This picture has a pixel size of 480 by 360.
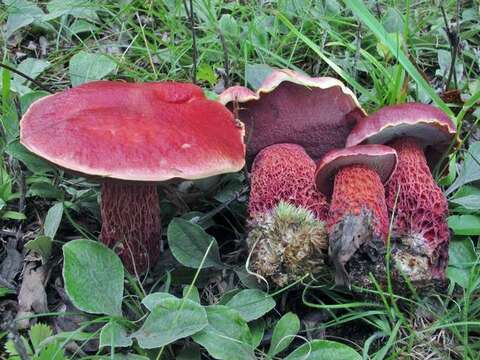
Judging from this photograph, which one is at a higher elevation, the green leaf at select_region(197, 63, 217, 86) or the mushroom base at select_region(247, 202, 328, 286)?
the green leaf at select_region(197, 63, 217, 86)

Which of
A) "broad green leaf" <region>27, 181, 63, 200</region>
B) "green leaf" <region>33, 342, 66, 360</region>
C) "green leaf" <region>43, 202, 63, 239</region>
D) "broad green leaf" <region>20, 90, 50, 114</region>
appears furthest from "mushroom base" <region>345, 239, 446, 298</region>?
"broad green leaf" <region>20, 90, 50, 114</region>

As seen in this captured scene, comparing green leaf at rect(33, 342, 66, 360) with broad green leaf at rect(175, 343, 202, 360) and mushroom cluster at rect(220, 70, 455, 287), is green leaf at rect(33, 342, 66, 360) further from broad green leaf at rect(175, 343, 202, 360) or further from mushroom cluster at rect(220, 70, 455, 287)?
mushroom cluster at rect(220, 70, 455, 287)

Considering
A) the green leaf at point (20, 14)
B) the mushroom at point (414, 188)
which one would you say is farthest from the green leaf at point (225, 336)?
the green leaf at point (20, 14)

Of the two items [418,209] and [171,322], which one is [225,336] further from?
[418,209]

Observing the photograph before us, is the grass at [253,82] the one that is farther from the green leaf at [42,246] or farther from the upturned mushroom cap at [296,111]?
the upturned mushroom cap at [296,111]

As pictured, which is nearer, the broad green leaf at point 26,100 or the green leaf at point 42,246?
the green leaf at point 42,246

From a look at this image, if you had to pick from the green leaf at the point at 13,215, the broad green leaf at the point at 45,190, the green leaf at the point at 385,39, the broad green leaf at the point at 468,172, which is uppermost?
the green leaf at the point at 385,39
